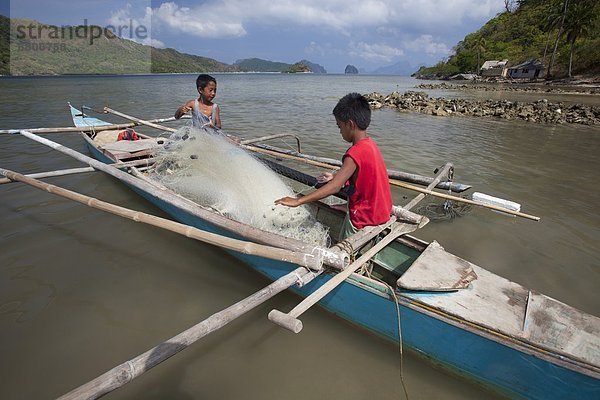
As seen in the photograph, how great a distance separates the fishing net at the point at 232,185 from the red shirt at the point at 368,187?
648 mm

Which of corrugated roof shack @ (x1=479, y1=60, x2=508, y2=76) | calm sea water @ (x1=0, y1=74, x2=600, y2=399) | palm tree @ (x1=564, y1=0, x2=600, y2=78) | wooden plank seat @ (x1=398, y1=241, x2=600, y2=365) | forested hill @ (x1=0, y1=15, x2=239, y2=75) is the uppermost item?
forested hill @ (x1=0, y1=15, x2=239, y2=75)

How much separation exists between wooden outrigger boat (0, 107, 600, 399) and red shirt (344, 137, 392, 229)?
0.15 m

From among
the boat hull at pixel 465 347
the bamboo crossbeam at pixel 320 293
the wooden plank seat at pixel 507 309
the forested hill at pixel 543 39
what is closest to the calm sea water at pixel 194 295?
the boat hull at pixel 465 347

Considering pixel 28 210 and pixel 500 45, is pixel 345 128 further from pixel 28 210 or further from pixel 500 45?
pixel 500 45

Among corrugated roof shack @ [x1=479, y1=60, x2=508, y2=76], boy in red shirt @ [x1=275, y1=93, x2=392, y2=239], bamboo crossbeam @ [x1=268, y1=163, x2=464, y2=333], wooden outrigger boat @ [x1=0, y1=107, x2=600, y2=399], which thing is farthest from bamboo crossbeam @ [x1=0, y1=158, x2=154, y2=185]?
corrugated roof shack @ [x1=479, y1=60, x2=508, y2=76]

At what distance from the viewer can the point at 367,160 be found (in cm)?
276

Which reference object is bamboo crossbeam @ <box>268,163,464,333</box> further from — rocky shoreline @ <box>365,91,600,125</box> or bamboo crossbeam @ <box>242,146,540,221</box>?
rocky shoreline @ <box>365,91,600,125</box>

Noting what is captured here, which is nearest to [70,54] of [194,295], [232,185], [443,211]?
[232,185]

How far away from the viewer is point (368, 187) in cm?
290

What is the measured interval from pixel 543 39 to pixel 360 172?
70.0 m

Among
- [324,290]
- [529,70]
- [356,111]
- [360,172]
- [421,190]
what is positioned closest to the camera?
[324,290]

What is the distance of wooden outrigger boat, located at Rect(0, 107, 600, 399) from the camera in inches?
76.9

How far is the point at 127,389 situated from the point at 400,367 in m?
2.39

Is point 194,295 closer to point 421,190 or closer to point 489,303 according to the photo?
point 489,303
